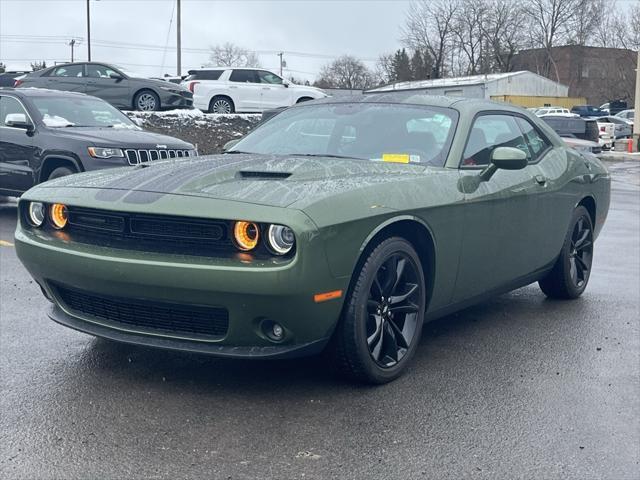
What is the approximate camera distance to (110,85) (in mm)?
20875

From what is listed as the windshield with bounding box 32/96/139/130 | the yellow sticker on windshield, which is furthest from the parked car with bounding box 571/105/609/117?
the yellow sticker on windshield

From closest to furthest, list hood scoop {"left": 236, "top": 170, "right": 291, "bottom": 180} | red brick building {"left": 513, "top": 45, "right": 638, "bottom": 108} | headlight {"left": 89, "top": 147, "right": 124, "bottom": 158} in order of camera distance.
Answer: hood scoop {"left": 236, "top": 170, "right": 291, "bottom": 180}, headlight {"left": 89, "top": 147, "right": 124, "bottom": 158}, red brick building {"left": 513, "top": 45, "right": 638, "bottom": 108}

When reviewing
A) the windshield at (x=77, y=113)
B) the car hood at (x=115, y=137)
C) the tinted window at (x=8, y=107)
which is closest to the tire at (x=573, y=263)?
the car hood at (x=115, y=137)

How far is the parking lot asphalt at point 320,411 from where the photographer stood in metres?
3.26

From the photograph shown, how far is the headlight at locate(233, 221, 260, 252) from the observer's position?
369 cm

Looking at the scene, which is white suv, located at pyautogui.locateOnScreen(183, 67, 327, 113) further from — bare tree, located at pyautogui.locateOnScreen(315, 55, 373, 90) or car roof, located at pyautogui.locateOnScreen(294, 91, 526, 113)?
bare tree, located at pyautogui.locateOnScreen(315, 55, 373, 90)

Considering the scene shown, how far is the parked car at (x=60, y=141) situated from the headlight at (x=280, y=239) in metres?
5.83

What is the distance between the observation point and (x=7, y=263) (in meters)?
7.26

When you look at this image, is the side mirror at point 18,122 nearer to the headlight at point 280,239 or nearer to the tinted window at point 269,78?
the headlight at point 280,239

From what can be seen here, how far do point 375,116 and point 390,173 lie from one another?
0.80 meters

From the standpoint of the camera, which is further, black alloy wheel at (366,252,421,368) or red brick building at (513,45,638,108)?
red brick building at (513,45,638,108)

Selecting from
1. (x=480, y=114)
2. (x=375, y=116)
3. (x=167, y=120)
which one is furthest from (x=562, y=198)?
(x=167, y=120)

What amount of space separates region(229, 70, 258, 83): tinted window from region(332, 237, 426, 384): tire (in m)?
21.1

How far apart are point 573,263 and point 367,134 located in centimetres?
220
